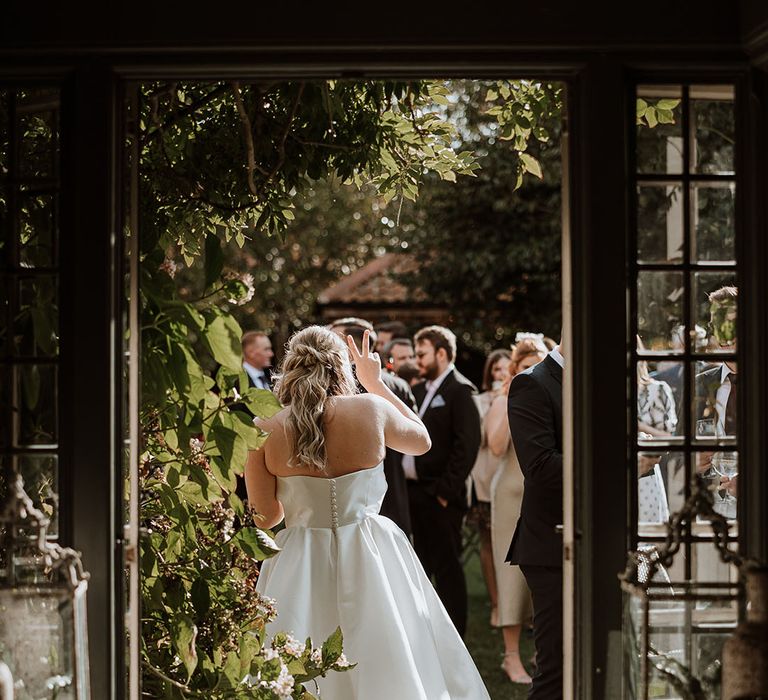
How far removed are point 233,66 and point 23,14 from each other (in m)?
0.60

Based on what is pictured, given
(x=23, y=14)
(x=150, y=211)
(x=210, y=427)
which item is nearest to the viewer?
(x=23, y=14)

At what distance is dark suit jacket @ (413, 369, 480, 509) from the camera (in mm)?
7492

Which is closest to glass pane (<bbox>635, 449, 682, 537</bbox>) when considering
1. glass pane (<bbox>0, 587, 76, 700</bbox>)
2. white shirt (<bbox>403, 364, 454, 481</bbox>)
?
glass pane (<bbox>0, 587, 76, 700</bbox>)

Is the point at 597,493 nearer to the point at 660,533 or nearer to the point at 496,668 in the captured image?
the point at 660,533

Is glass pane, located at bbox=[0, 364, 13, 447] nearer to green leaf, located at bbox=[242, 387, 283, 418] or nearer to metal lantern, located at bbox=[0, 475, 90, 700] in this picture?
metal lantern, located at bbox=[0, 475, 90, 700]

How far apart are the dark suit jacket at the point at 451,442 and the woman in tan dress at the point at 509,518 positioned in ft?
0.59

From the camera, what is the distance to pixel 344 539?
15.9ft

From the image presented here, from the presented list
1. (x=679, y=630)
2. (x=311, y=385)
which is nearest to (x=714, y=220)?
(x=679, y=630)

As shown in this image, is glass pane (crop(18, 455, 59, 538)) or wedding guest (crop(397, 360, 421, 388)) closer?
glass pane (crop(18, 455, 59, 538))

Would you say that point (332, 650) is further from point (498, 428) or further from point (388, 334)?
point (388, 334)

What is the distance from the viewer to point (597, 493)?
3.00m

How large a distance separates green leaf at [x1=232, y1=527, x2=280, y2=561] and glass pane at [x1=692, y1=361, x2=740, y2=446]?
160 centimetres

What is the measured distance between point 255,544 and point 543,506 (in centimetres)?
163

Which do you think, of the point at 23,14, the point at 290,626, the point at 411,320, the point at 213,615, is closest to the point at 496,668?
the point at 290,626
